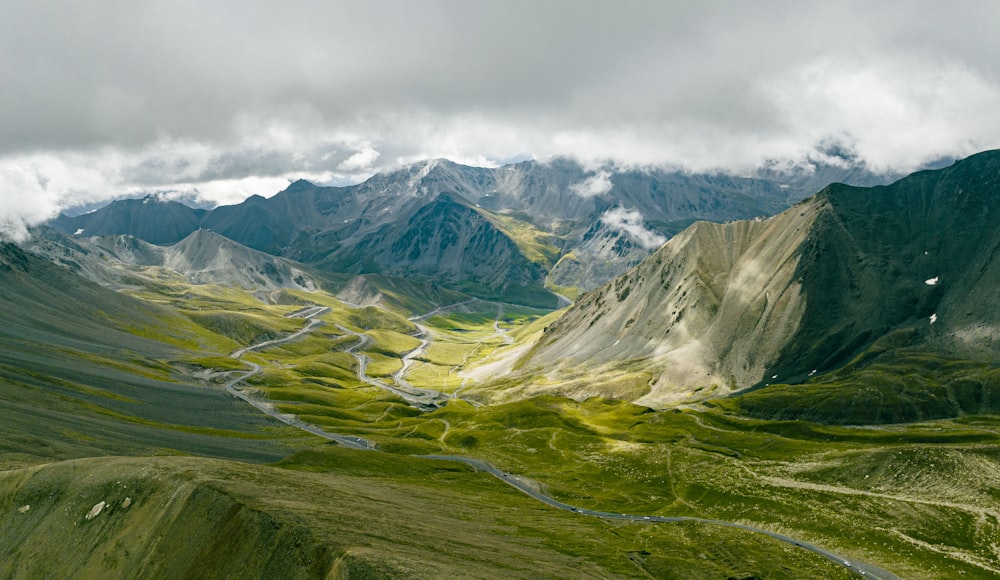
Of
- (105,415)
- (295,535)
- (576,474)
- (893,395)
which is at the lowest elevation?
(576,474)

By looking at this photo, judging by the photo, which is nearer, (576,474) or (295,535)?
(295,535)

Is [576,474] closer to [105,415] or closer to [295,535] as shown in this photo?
[295,535]

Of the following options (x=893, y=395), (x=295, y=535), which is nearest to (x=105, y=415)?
(x=295, y=535)

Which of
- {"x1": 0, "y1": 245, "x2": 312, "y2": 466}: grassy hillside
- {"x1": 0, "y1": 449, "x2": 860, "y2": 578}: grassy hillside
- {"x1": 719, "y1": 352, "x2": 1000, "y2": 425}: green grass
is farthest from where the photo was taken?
{"x1": 719, "y1": 352, "x2": 1000, "y2": 425}: green grass

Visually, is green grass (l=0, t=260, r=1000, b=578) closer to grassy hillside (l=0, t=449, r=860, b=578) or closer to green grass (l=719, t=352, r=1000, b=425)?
grassy hillside (l=0, t=449, r=860, b=578)

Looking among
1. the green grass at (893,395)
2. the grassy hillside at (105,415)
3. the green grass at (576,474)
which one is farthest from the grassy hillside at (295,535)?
the green grass at (893,395)

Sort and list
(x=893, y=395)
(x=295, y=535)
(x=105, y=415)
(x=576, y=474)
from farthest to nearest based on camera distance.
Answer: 1. (x=893, y=395)
2. (x=576, y=474)
3. (x=105, y=415)
4. (x=295, y=535)

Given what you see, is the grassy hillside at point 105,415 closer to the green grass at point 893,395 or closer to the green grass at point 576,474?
the green grass at point 576,474

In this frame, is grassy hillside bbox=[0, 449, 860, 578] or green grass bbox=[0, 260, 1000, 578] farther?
green grass bbox=[0, 260, 1000, 578]

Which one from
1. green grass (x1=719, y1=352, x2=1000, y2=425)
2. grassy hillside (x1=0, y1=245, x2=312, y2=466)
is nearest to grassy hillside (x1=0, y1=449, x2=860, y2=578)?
grassy hillside (x1=0, y1=245, x2=312, y2=466)

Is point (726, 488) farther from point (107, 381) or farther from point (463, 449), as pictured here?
point (107, 381)

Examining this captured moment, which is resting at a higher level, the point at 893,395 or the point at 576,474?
the point at 893,395

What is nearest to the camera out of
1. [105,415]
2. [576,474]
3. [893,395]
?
[105,415]
